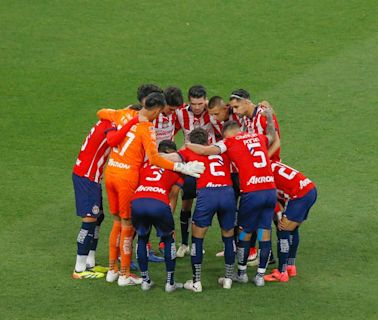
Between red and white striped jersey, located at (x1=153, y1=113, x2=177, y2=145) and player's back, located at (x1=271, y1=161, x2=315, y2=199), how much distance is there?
176cm

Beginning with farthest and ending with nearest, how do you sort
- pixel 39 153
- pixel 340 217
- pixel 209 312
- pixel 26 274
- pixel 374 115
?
pixel 374 115, pixel 39 153, pixel 340 217, pixel 26 274, pixel 209 312

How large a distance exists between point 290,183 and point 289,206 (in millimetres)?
276

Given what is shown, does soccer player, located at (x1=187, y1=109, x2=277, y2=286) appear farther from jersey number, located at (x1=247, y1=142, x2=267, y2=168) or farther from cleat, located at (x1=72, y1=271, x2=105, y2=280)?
cleat, located at (x1=72, y1=271, x2=105, y2=280)

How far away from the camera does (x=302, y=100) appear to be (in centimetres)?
1811

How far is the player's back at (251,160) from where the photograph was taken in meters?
11.5

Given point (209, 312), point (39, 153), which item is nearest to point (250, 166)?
point (209, 312)

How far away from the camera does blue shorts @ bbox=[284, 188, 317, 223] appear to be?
11.8 m

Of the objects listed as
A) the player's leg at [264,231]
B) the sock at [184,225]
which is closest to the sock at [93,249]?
the sock at [184,225]

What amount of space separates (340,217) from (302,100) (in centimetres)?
465

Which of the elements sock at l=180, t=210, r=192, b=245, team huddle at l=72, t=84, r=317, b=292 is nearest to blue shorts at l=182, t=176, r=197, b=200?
sock at l=180, t=210, r=192, b=245

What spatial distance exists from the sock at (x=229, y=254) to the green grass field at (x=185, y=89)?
0.90 ft

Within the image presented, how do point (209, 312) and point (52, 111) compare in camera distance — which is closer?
point (209, 312)

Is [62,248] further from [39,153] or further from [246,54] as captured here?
[246,54]

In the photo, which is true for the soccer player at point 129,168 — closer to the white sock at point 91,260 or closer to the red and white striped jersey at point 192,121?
the white sock at point 91,260
